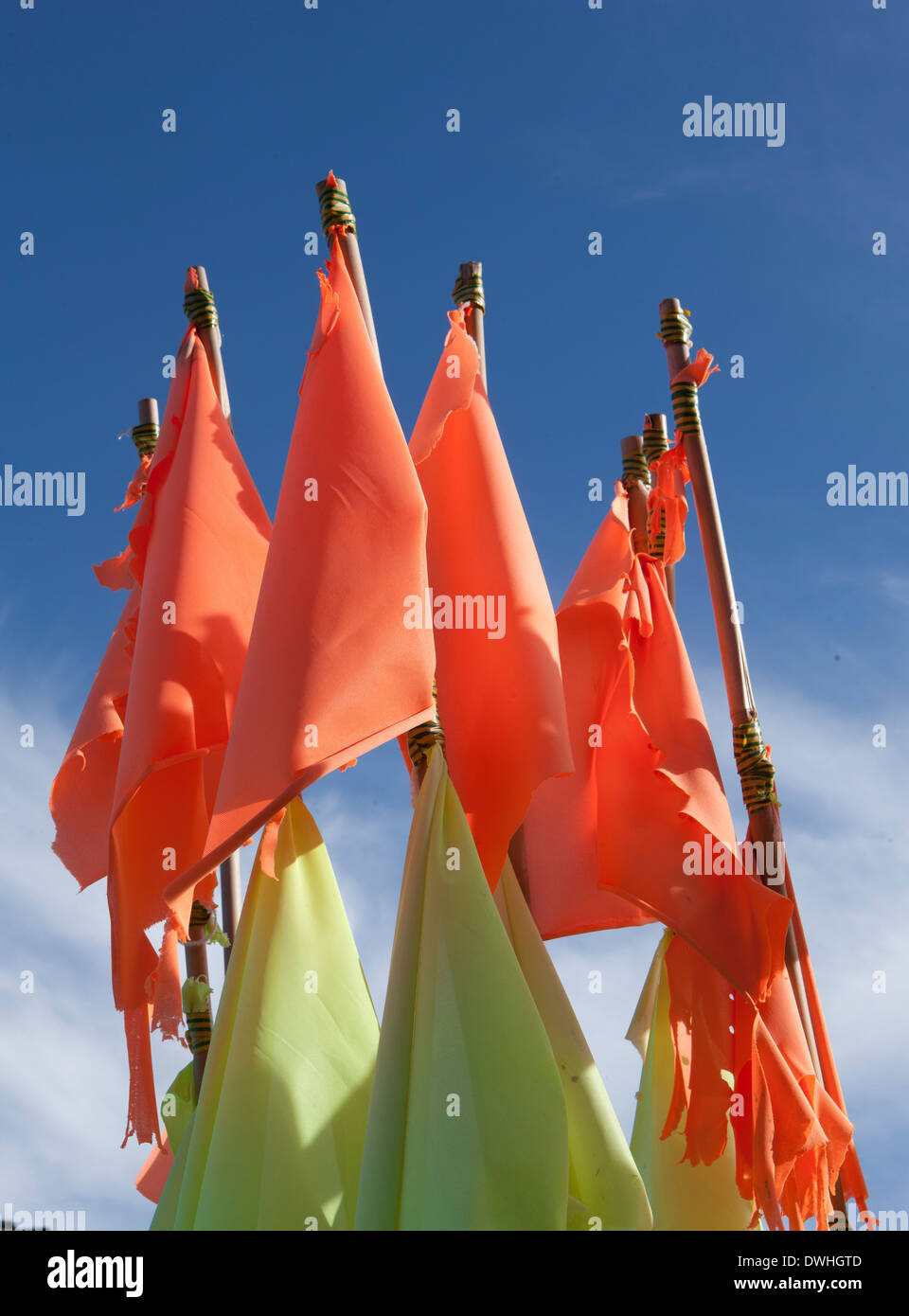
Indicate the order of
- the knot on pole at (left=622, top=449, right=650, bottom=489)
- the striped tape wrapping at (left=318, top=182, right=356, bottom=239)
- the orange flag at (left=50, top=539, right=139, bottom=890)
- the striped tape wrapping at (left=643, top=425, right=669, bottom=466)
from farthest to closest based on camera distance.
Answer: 1. the striped tape wrapping at (left=643, top=425, right=669, bottom=466)
2. the knot on pole at (left=622, top=449, right=650, bottom=489)
3. the orange flag at (left=50, top=539, right=139, bottom=890)
4. the striped tape wrapping at (left=318, top=182, right=356, bottom=239)

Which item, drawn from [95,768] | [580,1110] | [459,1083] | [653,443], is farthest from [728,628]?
[95,768]

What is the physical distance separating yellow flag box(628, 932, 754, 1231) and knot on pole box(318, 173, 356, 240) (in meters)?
2.14

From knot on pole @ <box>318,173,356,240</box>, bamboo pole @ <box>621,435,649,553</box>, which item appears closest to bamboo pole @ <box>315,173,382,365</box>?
knot on pole @ <box>318,173,356,240</box>

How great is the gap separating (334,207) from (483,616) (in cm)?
112

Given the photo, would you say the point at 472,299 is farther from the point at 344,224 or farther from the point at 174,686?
the point at 174,686

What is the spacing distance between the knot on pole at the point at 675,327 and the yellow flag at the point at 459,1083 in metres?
1.87

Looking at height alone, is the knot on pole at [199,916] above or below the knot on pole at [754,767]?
below

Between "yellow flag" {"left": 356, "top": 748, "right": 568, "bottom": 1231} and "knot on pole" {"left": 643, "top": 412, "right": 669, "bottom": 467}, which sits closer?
"yellow flag" {"left": 356, "top": 748, "right": 568, "bottom": 1231}

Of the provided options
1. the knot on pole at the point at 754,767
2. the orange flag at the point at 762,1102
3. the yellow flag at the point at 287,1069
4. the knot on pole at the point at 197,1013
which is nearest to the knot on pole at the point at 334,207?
the yellow flag at the point at 287,1069

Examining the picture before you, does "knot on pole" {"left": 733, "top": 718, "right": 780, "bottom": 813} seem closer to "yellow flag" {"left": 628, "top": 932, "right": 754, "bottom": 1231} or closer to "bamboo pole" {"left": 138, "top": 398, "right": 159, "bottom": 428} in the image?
"yellow flag" {"left": 628, "top": 932, "right": 754, "bottom": 1231}

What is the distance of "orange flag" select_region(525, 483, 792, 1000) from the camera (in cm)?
338

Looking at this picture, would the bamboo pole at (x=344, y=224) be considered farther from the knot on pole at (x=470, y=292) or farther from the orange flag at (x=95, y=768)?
the orange flag at (x=95, y=768)

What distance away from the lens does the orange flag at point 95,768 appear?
3.75m
